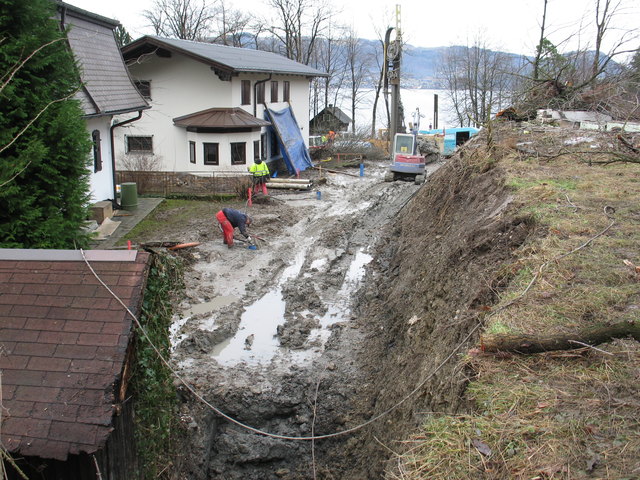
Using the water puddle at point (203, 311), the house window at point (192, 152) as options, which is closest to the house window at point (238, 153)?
the house window at point (192, 152)

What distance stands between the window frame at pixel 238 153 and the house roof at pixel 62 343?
2169 centimetres

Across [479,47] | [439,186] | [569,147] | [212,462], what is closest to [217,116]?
[439,186]

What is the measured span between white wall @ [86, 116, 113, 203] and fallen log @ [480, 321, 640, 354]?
1581 centimetres

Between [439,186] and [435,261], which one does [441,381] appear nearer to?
[435,261]

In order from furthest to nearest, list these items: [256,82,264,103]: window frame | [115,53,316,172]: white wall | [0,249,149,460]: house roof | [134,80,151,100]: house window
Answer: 1. [256,82,264,103]: window frame
2. [134,80,151,100]: house window
3. [115,53,316,172]: white wall
4. [0,249,149,460]: house roof

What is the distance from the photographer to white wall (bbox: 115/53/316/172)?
27.2 metres

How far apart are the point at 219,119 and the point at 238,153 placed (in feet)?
6.46

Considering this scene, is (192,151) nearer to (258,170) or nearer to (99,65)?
(258,170)

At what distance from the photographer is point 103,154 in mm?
19266

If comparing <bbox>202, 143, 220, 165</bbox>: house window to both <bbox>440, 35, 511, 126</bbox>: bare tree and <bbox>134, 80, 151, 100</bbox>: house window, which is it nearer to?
<bbox>134, 80, 151, 100</bbox>: house window

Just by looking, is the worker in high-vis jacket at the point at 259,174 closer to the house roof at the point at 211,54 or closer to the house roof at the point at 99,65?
the house roof at the point at 211,54

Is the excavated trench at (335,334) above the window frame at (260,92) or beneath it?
beneath

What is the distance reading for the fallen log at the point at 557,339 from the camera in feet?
17.6

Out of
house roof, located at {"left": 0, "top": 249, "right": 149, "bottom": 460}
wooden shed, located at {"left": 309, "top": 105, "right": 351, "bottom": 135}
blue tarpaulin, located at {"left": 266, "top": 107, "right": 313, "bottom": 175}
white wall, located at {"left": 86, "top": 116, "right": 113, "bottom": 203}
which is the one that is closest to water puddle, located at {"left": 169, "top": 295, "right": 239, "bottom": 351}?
house roof, located at {"left": 0, "top": 249, "right": 149, "bottom": 460}
